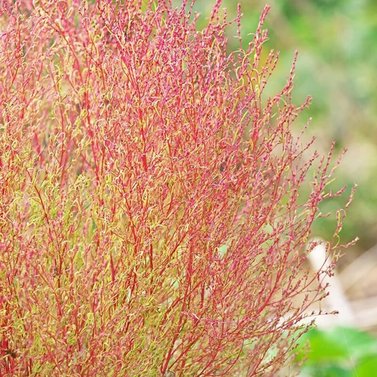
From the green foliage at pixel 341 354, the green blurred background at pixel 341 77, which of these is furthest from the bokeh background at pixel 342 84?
the green foliage at pixel 341 354

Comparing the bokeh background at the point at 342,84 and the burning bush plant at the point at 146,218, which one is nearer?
the burning bush plant at the point at 146,218

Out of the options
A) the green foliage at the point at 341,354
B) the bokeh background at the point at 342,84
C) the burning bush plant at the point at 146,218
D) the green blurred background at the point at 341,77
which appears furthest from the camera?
the green blurred background at the point at 341,77

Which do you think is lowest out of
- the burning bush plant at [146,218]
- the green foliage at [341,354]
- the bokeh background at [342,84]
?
the burning bush plant at [146,218]

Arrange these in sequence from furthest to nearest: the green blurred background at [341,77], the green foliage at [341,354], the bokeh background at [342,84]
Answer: the green blurred background at [341,77], the bokeh background at [342,84], the green foliage at [341,354]

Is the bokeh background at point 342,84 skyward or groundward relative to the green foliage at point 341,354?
skyward

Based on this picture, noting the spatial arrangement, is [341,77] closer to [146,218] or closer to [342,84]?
[342,84]

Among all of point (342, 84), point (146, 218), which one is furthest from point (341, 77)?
point (146, 218)

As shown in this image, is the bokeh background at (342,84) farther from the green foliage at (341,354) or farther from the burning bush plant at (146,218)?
the burning bush plant at (146,218)

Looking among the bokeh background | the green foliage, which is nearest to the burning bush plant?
the green foliage
